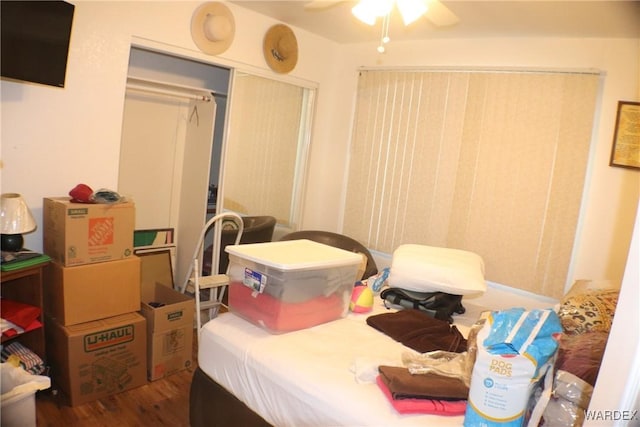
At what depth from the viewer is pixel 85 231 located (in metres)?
2.37

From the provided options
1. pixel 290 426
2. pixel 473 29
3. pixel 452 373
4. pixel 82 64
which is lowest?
pixel 290 426

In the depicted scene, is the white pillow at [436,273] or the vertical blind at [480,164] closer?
the white pillow at [436,273]

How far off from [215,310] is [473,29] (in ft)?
9.14

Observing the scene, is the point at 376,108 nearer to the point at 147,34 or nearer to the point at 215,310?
the point at 147,34

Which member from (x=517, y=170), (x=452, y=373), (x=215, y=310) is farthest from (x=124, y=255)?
(x=517, y=170)

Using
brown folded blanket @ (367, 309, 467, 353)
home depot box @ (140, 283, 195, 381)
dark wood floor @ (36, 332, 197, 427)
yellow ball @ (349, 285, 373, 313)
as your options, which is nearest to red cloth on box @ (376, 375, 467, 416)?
brown folded blanket @ (367, 309, 467, 353)

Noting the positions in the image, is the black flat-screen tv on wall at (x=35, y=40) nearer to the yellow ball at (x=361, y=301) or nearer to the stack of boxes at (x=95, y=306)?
the stack of boxes at (x=95, y=306)

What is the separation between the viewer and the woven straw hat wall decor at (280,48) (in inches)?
133

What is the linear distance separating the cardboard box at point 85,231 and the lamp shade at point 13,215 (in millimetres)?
177

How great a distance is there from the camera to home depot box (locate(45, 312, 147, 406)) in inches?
92.3

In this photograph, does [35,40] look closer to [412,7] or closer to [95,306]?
[95,306]

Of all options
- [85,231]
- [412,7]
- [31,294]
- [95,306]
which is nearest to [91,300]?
[95,306]

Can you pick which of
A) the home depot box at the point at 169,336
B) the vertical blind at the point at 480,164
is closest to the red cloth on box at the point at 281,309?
the home depot box at the point at 169,336

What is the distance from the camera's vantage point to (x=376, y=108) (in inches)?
146
